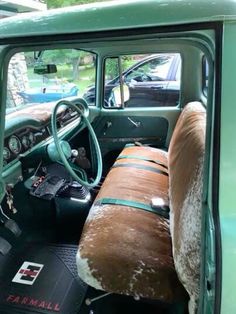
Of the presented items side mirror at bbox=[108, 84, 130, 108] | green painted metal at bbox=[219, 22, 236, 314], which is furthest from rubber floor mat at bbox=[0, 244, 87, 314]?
side mirror at bbox=[108, 84, 130, 108]

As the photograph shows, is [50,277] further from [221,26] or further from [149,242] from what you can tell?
[221,26]

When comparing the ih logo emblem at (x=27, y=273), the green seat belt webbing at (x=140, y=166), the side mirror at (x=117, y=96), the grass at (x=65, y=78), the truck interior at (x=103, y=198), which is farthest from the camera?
the side mirror at (x=117, y=96)

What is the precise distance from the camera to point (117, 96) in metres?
3.41

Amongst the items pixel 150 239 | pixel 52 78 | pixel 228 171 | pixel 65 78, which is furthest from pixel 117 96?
pixel 228 171

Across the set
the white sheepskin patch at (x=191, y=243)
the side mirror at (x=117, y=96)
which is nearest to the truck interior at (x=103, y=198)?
the white sheepskin patch at (x=191, y=243)

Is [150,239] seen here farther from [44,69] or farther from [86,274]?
[44,69]

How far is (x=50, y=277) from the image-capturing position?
1.78 m

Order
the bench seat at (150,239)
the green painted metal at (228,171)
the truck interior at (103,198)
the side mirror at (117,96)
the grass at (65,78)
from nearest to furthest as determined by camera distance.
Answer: the green painted metal at (228,171) < the truck interior at (103,198) < the bench seat at (150,239) < the grass at (65,78) < the side mirror at (117,96)

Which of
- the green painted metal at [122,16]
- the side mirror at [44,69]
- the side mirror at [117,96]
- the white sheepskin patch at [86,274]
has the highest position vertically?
the green painted metal at [122,16]

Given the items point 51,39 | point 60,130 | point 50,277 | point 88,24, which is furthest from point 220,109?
point 60,130

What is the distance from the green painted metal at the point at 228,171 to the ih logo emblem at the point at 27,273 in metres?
1.15

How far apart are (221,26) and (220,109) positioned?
0.70 ft

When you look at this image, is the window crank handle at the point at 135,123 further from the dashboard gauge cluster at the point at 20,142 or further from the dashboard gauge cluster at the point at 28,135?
the dashboard gauge cluster at the point at 20,142

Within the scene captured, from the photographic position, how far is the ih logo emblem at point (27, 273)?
5.74ft
